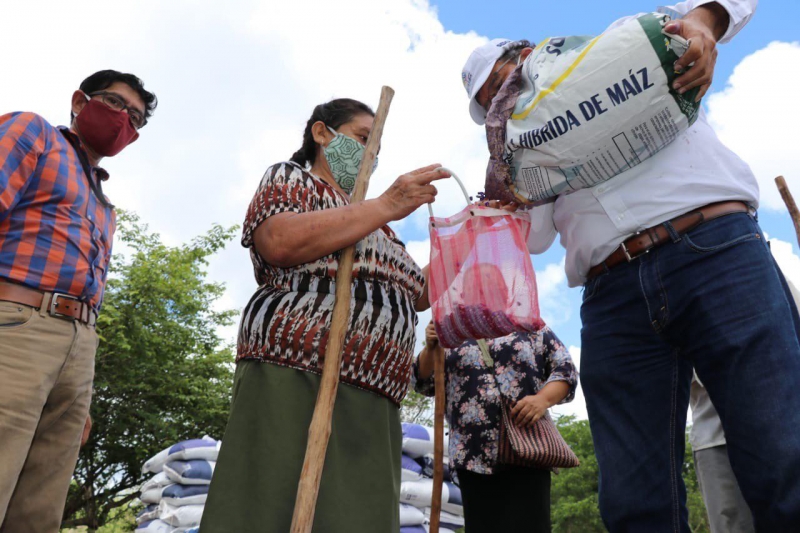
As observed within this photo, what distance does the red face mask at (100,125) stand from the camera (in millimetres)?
2961

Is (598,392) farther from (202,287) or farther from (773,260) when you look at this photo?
(202,287)

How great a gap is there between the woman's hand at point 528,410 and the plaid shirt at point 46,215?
1910 mm

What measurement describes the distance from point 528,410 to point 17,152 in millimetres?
2400

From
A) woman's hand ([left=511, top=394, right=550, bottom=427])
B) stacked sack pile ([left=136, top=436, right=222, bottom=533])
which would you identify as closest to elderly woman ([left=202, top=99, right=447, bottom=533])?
woman's hand ([left=511, top=394, right=550, bottom=427])

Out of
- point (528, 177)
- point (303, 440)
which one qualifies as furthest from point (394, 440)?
point (528, 177)

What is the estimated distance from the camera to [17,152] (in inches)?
97.0

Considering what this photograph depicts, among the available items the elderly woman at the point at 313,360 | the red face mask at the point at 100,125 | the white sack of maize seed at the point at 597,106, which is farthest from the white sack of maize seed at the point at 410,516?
the white sack of maize seed at the point at 597,106

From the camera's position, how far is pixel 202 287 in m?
13.7

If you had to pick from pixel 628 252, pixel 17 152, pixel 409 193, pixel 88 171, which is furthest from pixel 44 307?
pixel 628 252

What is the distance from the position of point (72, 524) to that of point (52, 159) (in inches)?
411

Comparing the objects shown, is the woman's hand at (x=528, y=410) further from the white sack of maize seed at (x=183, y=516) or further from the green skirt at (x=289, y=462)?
the white sack of maize seed at (x=183, y=516)

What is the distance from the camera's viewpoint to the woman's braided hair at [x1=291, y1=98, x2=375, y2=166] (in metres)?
2.68

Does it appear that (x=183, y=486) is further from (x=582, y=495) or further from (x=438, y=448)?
(x=582, y=495)

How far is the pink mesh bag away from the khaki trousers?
1.40 meters
